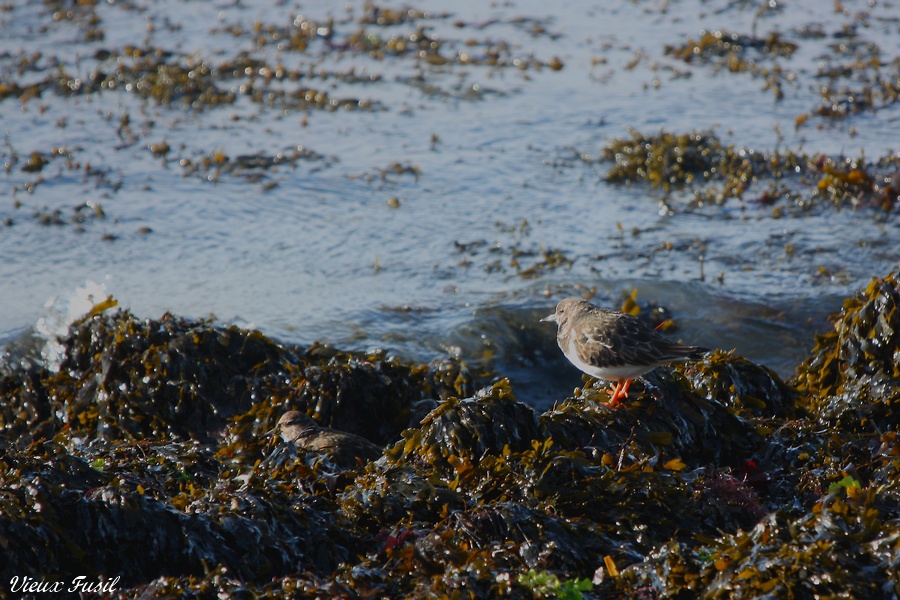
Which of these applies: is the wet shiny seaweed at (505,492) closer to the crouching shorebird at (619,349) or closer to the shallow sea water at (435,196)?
the crouching shorebird at (619,349)

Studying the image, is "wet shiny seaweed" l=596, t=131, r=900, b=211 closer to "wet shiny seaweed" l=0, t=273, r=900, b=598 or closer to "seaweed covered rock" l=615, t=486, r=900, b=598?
"wet shiny seaweed" l=0, t=273, r=900, b=598

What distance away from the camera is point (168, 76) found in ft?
45.7

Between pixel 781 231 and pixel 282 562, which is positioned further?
pixel 781 231

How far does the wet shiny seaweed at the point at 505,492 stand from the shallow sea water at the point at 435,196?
2.09 m

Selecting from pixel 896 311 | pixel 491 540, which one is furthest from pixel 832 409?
pixel 491 540

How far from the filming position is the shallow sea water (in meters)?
8.43

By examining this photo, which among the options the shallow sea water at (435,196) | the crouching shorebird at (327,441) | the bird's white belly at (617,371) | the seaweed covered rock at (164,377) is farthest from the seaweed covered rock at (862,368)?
the seaweed covered rock at (164,377)

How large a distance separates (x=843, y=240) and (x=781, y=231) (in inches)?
24.1

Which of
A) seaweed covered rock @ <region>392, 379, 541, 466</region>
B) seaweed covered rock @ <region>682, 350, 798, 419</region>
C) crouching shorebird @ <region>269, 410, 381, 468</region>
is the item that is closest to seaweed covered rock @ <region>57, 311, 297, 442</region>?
crouching shorebird @ <region>269, 410, 381, 468</region>

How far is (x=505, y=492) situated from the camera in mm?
3914

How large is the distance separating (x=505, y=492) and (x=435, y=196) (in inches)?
294

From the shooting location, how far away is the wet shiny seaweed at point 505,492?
10.6ft

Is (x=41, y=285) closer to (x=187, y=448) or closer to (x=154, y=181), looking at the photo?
(x=154, y=181)

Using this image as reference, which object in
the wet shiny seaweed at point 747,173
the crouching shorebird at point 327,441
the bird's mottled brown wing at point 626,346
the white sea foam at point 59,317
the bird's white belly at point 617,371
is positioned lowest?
the white sea foam at point 59,317
